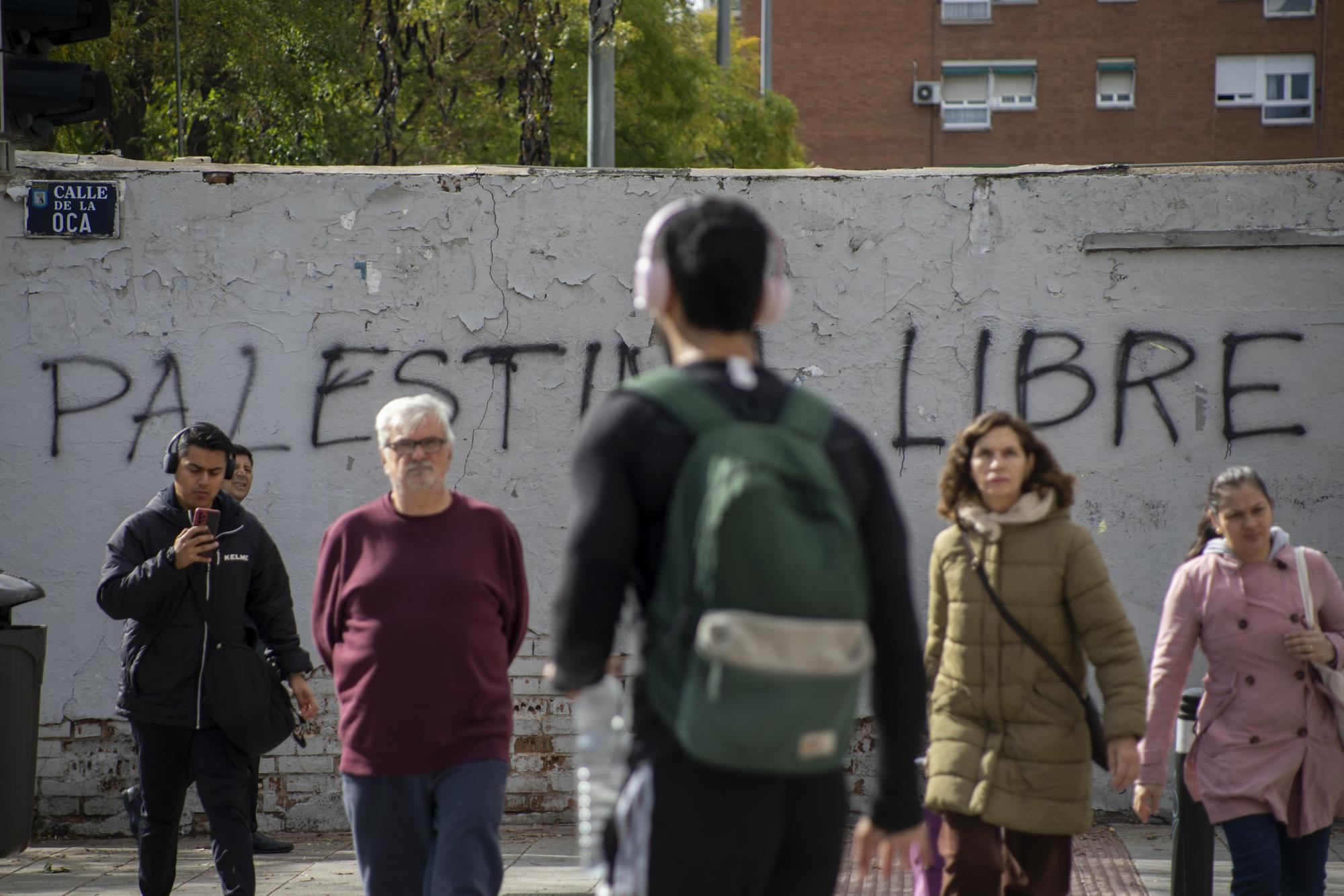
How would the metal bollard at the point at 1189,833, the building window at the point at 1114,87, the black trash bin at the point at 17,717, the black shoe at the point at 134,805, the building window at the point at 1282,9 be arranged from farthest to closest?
the building window at the point at 1114,87 → the building window at the point at 1282,9 → the black shoe at the point at 134,805 → the black trash bin at the point at 17,717 → the metal bollard at the point at 1189,833

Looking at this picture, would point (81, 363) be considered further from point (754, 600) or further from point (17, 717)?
point (754, 600)

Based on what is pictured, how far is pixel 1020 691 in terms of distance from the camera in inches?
163

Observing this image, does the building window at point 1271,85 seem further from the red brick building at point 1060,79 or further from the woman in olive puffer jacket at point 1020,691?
the woman in olive puffer jacket at point 1020,691

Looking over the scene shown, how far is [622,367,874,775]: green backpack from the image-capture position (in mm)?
2230

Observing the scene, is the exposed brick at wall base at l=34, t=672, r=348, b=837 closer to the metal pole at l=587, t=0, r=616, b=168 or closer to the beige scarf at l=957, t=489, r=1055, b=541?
the beige scarf at l=957, t=489, r=1055, b=541

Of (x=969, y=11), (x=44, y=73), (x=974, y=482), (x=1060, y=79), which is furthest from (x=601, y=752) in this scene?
(x=969, y=11)

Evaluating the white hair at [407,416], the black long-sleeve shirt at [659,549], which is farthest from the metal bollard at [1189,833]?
the black long-sleeve shirt at [659,549]

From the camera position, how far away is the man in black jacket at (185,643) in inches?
191

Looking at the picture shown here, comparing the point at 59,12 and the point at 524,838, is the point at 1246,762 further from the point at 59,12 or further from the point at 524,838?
the point at 59,12

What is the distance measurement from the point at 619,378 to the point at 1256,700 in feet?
10.1

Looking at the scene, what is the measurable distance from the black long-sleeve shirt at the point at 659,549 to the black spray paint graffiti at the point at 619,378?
13.8 ft

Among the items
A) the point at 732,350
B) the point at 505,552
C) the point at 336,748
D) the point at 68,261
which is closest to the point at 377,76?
the point at 68,261

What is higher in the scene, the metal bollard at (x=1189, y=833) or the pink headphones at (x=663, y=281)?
the pink headphones at (x=663, y=281)

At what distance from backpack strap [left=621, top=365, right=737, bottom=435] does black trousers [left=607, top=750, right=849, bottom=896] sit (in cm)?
50
